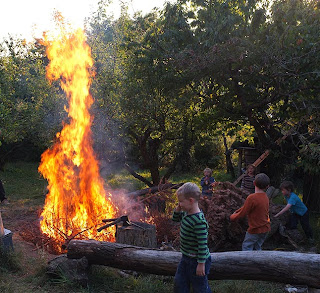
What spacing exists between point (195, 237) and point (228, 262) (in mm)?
1242

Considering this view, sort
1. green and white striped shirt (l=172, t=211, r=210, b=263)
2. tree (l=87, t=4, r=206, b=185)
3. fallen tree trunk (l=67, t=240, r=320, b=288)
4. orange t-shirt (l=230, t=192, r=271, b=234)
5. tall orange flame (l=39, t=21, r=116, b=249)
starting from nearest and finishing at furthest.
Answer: green and white striped shirt (l=172, t=211, r=210, b=263)
fallen tree trunk (l=67, t=240, r=320, b=288)
orange t-shirt (l=230, t=192, r=271, b=234)
tall orange flame (l=39, t=21, r=116, b=249)
tree (l=87, t=4, r=206, b=185)

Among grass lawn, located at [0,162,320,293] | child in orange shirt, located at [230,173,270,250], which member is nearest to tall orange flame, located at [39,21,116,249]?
grass lawn, located at [0,162,320,293]

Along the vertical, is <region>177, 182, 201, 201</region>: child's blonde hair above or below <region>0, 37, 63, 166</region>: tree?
below

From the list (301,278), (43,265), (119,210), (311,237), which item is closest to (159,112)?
(119,210)

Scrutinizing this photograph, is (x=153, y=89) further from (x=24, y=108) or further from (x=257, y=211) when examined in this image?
(x=24, y=108)

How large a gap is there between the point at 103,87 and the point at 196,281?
33.9ft

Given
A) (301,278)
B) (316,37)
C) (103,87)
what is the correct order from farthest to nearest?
(103,87) → (316,37) → (301,278)

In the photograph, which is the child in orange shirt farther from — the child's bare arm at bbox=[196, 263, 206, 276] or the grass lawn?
the child's bare arm at bbox=[196, 263, 206, 276]

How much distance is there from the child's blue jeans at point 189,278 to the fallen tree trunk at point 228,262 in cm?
90

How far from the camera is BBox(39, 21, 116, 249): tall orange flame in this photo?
8.62 meters

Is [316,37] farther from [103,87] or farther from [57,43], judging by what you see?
[103,87]

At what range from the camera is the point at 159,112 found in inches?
485

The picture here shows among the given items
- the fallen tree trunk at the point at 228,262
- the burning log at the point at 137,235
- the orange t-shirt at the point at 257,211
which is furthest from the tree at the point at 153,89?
the fallen tree trunk at the point at 228,262

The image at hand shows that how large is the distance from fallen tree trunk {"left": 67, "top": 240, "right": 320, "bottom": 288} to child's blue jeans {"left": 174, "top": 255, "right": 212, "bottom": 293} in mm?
902
